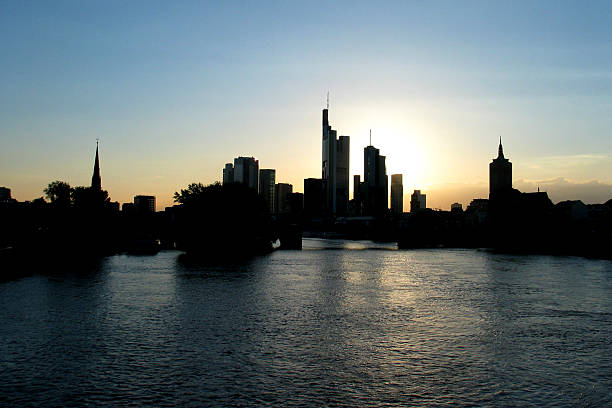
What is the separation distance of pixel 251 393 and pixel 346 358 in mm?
6492

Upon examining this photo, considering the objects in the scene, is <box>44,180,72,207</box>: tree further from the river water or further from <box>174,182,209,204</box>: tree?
the river water

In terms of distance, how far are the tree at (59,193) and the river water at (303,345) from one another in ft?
190

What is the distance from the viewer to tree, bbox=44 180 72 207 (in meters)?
112

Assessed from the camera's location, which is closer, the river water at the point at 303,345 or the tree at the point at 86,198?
the river water at the point at 303,345

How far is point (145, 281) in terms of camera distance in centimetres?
6141

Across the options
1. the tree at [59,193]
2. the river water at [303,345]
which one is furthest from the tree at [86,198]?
the river water at [303,345]

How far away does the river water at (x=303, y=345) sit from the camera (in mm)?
22297

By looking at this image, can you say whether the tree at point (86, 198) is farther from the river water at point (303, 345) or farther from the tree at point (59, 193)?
the river water at point (303, 345)

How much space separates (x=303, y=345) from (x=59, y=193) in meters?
98.0

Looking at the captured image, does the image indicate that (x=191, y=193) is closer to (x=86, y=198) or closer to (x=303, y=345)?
(x=86, y=198)

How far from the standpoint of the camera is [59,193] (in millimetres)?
114938

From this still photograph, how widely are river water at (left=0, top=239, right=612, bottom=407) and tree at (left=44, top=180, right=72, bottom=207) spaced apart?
57881mm

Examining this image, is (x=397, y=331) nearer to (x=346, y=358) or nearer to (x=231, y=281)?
(x=346, y=358)

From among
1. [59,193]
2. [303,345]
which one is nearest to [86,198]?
[59,193]
